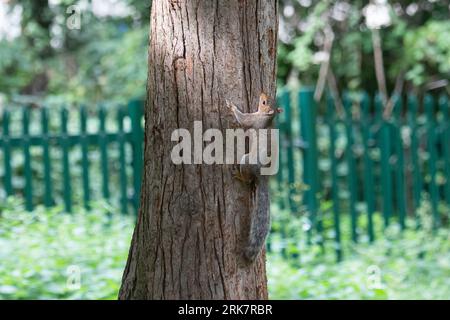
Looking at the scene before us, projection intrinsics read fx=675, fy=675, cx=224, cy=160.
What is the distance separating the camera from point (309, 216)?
6906 mm

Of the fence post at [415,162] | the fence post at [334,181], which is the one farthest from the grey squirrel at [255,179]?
the fence post at [415,162]

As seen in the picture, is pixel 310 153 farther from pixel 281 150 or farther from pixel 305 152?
pixel 281 150

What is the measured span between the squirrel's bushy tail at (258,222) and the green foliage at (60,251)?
1.89 meters

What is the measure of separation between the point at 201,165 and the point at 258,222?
14.1 inches

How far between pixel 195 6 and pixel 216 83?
1.19ft

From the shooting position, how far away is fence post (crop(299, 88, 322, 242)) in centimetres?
693

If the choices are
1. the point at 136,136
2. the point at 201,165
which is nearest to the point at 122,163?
the point at 136,136

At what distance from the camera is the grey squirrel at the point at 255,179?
2977 millimetres

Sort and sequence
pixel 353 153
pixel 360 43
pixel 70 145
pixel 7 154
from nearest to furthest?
pixel 7 154 < pixel 70 145 < pixel 353 153 < pixel 360 43

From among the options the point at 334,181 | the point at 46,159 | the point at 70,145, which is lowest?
the point at 334,181

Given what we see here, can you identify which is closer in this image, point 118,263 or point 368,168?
point 118,263

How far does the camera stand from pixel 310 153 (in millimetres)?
7059

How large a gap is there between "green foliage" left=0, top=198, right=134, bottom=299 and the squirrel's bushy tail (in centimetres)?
189
